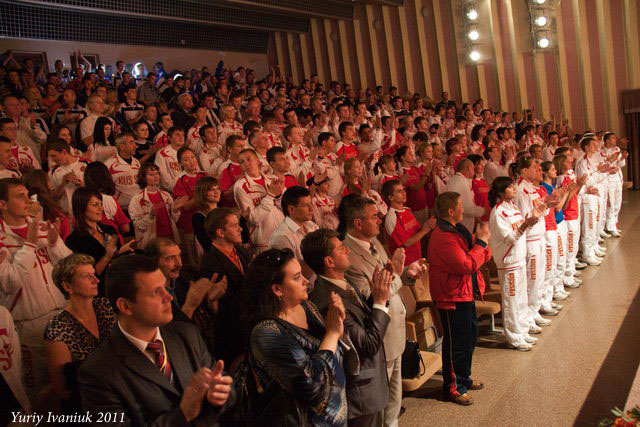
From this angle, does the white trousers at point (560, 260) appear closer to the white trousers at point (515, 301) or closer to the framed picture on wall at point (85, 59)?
the white trousers at point (515, 301)

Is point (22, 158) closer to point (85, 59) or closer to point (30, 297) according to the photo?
point (30, 297)

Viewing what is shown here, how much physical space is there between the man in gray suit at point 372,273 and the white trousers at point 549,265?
2.99 m

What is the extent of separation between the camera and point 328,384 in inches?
94.2

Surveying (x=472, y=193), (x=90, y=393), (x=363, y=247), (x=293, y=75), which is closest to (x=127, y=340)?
(x=90, y=393)

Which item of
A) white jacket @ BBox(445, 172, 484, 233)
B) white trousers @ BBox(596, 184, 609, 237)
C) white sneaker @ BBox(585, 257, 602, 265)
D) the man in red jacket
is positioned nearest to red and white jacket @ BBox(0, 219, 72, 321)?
the man in red jacket

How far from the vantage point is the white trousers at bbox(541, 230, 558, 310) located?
605cm

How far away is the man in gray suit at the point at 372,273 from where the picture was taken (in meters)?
3.38

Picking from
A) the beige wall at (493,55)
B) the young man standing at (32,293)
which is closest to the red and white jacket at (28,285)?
the young man standing at (32,293)

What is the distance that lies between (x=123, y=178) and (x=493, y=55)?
38.3 ft

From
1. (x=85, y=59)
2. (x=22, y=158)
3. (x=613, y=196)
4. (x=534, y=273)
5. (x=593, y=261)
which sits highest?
(x=85, y=59)

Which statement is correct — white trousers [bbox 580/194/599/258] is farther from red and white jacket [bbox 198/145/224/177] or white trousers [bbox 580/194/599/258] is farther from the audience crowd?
red and white jacket [bbox 198/145/224/177]

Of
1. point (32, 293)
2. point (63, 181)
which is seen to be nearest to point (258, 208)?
point (63, 181)

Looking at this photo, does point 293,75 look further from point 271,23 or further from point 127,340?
point 127,340

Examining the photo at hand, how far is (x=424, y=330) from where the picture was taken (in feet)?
15.1
